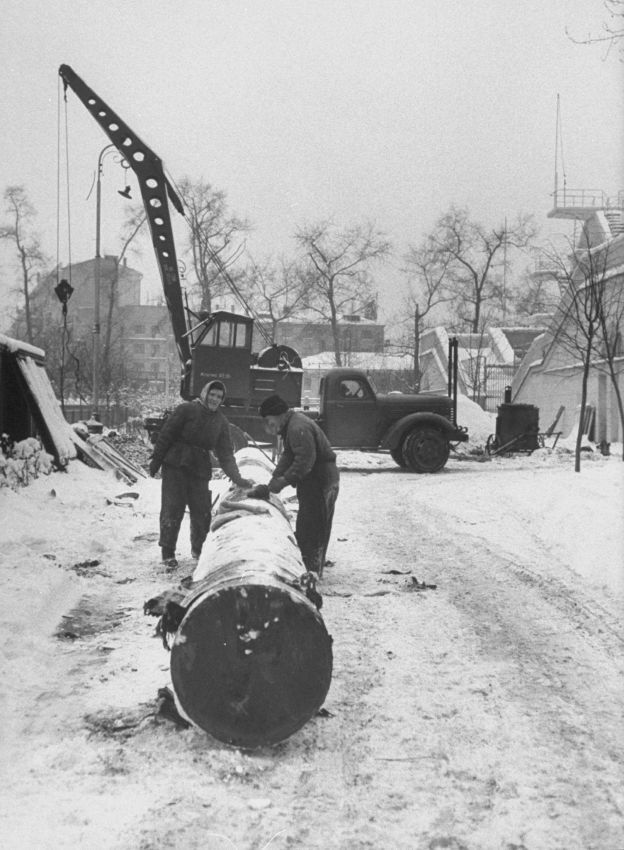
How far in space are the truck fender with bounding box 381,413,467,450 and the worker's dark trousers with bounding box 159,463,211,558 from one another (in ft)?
32.3

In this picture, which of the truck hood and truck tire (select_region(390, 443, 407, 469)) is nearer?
truck tire (select_region(390, 443, 407, 469))

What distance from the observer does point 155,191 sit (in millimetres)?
18266

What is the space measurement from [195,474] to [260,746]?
4117 mm

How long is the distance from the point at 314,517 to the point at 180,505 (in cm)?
140

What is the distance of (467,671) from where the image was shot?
4578 millimetres

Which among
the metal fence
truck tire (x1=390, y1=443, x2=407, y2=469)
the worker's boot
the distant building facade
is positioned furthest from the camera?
the distant building facade

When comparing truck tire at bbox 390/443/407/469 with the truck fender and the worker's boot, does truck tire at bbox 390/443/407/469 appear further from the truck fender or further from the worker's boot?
the worker's boot

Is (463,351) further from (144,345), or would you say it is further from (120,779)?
(144,345)

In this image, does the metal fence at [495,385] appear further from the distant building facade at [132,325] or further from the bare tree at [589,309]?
the distant building facade at [132,325]

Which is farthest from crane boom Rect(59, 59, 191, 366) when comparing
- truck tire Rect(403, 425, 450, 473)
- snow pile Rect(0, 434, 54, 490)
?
snow pile Rect(0, 434, 54, 490)

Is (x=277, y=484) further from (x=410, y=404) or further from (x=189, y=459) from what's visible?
(x=410, y=404)

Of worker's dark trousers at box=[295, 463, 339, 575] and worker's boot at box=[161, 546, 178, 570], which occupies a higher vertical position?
worker's dark trousers at box=[295, 463, 339, 575]

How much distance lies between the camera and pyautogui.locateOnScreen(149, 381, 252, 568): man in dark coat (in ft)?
23.9

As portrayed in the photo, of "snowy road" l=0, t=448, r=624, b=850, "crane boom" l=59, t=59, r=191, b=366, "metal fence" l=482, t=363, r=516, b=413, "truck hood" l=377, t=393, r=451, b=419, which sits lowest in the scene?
"snowy road" l=0, t=448, r=624, b=850
